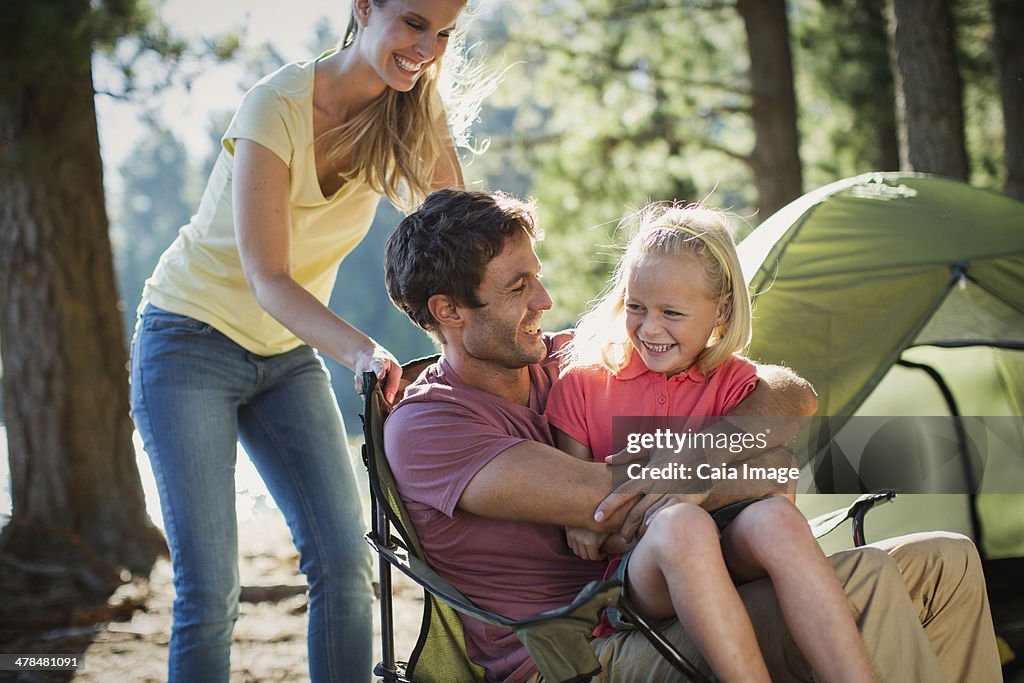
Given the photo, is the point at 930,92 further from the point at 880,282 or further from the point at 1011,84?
the point at 880,282

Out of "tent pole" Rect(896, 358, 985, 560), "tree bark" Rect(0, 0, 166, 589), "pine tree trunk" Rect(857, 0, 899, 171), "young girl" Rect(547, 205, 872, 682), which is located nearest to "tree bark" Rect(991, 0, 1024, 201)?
"pine tree trunk" Rect(857, 0, 899, 171)

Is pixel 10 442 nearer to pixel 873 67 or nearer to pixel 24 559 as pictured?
pixel 24 559

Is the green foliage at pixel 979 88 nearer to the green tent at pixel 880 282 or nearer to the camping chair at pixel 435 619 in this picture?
the green tent at pixel 880 282

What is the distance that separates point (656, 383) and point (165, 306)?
112cm

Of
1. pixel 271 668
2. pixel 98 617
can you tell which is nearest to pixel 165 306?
pixel 271 668

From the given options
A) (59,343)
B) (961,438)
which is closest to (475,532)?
(961,438)

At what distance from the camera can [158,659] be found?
3.42 m

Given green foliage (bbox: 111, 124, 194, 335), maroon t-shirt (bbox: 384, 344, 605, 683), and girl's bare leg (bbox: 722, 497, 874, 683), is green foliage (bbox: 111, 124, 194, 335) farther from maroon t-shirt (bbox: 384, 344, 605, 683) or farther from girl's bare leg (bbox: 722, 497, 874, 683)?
girl's bare leg (bbox: 722, 497, 874, 683)

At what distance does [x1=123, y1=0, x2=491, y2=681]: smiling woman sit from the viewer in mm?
2186

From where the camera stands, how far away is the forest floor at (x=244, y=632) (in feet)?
10.4

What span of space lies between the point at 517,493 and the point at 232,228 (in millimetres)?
1029

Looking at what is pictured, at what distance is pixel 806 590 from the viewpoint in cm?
160

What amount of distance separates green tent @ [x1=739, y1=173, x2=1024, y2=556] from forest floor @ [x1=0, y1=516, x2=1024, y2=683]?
28.8 inches

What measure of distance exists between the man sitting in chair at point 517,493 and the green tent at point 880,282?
3.13 feet
